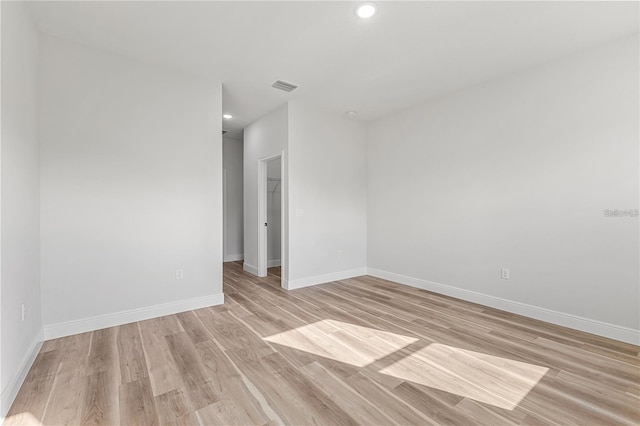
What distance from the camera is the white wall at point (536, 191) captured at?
255 centimetres

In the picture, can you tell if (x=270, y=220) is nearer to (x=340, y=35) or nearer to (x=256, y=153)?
(x=256, y=153)

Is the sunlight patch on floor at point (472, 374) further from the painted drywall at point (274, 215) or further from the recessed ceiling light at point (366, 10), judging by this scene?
the painted drywall at point (274, 215)

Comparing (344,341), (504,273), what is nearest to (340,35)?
(344,341)

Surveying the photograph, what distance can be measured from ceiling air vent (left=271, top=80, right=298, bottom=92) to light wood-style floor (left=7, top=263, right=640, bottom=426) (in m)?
2.79

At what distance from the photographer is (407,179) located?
4.40 m

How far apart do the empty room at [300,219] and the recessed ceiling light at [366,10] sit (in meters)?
0.01

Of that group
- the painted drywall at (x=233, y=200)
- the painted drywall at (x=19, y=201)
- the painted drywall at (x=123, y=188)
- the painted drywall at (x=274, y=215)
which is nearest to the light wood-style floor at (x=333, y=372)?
the painted drywall at (x=19, y=201)

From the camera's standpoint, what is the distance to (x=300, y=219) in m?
4.23

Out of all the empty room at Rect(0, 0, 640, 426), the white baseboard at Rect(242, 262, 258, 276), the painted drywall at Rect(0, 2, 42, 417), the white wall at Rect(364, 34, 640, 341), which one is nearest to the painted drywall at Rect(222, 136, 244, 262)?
the white baseboard at Rect(242, 262, 258, 276)

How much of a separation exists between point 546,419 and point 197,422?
195cm

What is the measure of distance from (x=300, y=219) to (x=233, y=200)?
9.34 feet

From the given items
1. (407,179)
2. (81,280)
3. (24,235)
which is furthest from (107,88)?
(407,179)

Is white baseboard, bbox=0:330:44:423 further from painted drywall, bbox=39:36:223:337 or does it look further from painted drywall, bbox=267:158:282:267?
painted drywall, bbox=267:158:282:267

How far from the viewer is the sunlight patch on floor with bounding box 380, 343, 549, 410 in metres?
1.80
